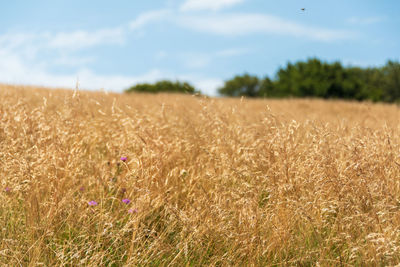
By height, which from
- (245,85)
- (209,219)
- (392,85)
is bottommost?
(209,219)

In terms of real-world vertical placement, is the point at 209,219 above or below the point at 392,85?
below

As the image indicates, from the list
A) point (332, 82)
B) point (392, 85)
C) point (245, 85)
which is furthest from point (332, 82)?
point (245, 85)

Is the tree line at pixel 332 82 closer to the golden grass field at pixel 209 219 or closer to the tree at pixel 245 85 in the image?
the tree at pixel 245 85

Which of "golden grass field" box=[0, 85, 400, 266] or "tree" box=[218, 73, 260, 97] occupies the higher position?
"tree" box=[218, 73, 260, 97]

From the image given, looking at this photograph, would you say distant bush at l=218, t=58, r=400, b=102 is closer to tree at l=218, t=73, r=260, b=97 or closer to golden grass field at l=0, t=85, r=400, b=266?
tree at l=218, t=73, r=260, b=97

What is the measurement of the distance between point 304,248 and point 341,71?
4383cm

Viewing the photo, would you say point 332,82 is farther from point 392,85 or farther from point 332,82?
point 392,85

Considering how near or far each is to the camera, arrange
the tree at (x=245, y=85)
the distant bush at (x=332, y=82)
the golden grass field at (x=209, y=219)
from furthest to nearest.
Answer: the tree at (x=245, y=85), the distant bush at (x=332, y=82), the golden grass field at (x=209, y=219)

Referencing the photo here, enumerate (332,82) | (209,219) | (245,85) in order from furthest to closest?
(245,85) → (332,82) → (209,219)

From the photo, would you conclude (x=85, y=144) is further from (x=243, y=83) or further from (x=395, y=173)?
(x=243, y=83)

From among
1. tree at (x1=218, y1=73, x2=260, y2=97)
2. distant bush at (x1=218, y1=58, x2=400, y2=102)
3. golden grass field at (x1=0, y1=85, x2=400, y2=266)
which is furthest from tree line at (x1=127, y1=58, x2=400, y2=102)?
golden grass field at (x1=0, y1=85, x2=400, y2=266)

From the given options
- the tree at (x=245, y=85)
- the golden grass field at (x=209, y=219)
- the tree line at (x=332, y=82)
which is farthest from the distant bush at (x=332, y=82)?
the golden grass field at (x=209, y=219)

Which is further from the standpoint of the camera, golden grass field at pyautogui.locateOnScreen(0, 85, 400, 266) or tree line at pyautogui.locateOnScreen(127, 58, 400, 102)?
tree line at pyautogui.locateOnScreen(127, 58, 400, 102)

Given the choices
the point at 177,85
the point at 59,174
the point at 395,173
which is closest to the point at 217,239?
the point at 59,174
